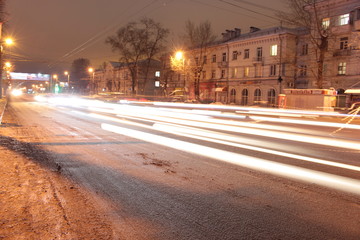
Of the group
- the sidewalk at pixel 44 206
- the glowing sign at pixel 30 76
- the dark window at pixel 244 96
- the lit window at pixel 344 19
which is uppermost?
the lit window at pixel 344 19

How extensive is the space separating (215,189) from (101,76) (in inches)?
3844

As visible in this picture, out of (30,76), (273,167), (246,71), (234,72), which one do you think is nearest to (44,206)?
(273,167)

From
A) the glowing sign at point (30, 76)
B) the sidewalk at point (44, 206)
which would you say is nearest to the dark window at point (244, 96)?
the sidewalk at point (44, 206)

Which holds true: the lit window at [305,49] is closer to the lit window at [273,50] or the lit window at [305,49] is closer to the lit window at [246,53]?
the lit window at [273,50]

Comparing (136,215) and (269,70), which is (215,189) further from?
(269,70)

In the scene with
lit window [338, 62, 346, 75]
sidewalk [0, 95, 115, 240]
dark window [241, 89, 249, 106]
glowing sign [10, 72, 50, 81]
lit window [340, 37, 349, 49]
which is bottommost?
sidewalk [0, 95, 115, 240]

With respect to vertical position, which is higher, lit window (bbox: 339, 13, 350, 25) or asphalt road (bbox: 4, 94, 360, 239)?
lit window (bbox: 339, 13, 350, 25)

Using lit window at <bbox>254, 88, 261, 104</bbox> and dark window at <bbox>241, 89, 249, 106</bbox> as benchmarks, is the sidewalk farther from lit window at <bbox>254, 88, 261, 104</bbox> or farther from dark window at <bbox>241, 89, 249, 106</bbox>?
dark window at <bbox>241, 89, 249, 106</bbox>

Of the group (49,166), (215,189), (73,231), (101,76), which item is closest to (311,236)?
(215,189)

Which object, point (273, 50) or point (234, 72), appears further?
point (234, 72)

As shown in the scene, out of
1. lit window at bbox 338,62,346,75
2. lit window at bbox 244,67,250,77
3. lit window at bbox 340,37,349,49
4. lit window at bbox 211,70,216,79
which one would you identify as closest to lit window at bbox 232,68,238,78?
lit window at bbox 244,67,250,77

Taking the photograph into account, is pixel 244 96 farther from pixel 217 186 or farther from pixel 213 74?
pixel 217 186

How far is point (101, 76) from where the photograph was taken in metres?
96.9

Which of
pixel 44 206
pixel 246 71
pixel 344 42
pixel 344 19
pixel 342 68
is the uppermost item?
pixel 344 19
